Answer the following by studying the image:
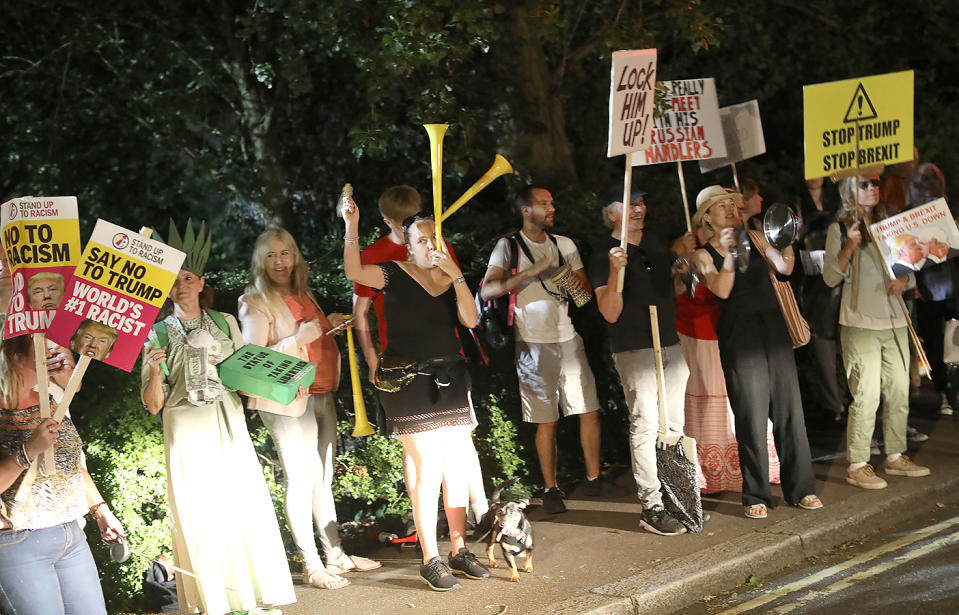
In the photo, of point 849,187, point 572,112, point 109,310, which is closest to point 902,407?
point 849,187

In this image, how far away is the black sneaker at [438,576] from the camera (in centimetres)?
629

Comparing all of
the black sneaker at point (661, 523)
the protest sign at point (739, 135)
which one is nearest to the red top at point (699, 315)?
the black sneaker at point (661, 523)

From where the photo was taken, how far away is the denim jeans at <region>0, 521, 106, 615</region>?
4.48 meters

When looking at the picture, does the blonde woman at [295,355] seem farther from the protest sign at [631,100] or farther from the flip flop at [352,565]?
the protest sign at [631,100]

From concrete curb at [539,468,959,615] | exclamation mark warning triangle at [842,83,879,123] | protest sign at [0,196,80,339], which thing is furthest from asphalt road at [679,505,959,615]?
protest sign at [0,196,80,339]

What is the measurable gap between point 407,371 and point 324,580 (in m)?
1.26

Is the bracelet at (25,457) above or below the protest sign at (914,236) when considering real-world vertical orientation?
below

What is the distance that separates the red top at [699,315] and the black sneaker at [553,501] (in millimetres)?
1372

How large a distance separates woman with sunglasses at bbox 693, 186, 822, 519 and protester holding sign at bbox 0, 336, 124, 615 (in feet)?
13.3

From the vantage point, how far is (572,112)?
13.8 metres

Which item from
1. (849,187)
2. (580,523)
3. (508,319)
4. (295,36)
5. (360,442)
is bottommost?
(580,523)

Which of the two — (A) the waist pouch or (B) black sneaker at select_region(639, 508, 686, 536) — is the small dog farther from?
(B) black sneaker at select_region(639, 508, 686, 536)

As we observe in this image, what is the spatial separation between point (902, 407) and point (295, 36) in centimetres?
716

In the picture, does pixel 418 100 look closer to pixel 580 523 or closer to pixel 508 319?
pixel 508 319
